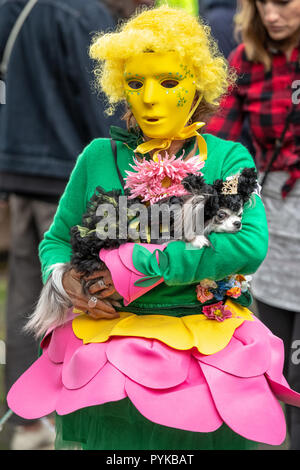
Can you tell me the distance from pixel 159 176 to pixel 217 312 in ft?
1.10

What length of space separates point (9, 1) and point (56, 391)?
66.2 inches

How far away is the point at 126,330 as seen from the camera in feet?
4.52

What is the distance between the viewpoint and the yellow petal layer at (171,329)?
1.35 m

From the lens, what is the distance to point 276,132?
206 centimetres

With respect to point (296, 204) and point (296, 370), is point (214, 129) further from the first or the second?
point (296, 370)

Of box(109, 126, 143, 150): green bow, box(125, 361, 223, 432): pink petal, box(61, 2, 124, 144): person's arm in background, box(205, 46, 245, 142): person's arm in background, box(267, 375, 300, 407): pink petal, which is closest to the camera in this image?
box(125, 361, 223, 432): pink petal

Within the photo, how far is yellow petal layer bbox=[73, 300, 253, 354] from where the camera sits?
1350 mm

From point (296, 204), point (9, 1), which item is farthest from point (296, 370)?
point (9, 1)

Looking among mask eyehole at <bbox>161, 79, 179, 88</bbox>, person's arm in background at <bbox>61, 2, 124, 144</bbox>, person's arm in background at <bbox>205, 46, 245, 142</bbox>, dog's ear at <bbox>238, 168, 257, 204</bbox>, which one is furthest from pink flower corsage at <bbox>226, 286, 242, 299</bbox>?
person's arm in background at <bbox>61, 2, 124, 144</bbox>

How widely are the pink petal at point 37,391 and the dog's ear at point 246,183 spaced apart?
→ 1.94 feet

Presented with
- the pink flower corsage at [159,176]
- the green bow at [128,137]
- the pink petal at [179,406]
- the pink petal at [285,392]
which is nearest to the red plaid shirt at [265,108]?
the green bow at [128,137]

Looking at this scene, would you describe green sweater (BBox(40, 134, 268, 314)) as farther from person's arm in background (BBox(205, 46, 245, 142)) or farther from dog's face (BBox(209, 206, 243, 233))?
person's arm in background (BBox(205, 46, 245, 142))

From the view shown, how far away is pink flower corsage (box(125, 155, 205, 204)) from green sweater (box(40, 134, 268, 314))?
0.06 metres

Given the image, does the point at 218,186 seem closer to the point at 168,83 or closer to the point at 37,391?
the point at 168,83
